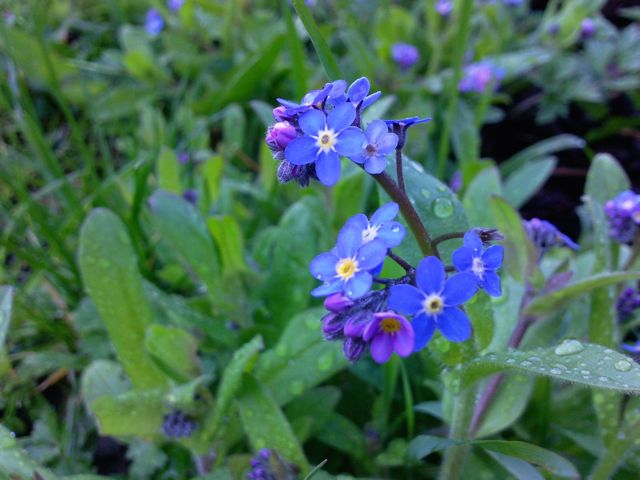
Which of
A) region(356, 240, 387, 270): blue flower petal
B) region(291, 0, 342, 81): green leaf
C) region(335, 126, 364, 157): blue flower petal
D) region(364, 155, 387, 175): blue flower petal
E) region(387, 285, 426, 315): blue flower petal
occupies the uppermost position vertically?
region(291, 0, 342, 81): green leaf

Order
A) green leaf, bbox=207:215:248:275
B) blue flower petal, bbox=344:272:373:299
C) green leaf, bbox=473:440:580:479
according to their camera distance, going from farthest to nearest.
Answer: green leaf, bbox=207:215:248:275
green leaf, bbox=473:440:580:479
blue flower petal, bbox=344:272:373:299

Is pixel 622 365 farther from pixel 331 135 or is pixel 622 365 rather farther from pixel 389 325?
pixel 331 135

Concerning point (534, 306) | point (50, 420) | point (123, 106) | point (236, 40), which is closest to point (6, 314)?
point (50, 420)

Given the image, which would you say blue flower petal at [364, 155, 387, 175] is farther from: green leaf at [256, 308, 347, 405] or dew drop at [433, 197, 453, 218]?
green leaf at [256, 308, 347, 405]

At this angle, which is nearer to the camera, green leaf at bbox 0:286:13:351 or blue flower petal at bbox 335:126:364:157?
blue flower petal at bbox 335:126:364:157

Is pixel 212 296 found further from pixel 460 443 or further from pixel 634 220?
pixel 634 220

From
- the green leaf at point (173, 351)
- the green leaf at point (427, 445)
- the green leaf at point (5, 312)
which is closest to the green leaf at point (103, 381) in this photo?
the green leaf at point (173, 351)

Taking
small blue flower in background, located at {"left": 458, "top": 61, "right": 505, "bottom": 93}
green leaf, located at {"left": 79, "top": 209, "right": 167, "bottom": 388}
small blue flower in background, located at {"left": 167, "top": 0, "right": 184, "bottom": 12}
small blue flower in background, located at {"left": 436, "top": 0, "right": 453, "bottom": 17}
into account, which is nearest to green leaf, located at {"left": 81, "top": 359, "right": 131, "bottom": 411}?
green leaf, located at {"left": 79, "top": 209, "right": 167, "bottom": 388}
